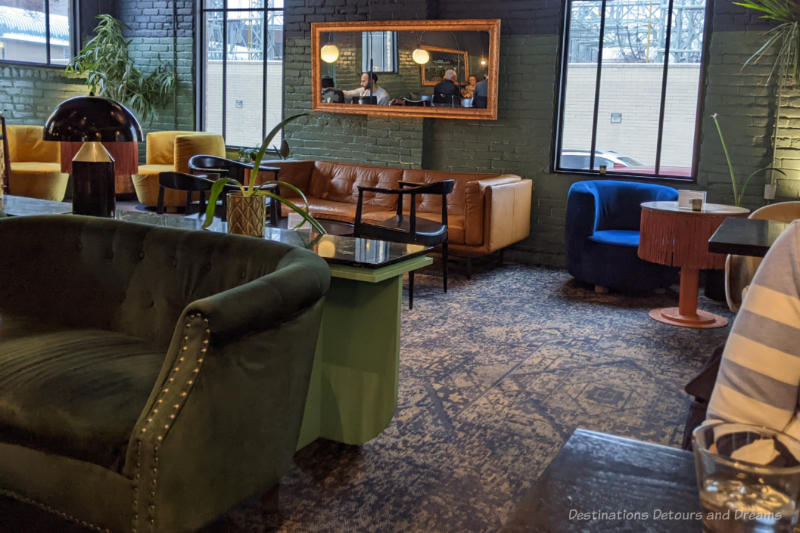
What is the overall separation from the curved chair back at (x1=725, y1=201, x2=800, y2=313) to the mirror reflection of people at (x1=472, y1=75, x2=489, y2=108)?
3662 millimetres

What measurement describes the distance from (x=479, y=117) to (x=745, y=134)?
7.52 ft

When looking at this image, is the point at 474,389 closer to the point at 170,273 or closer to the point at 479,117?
the point at 170,273

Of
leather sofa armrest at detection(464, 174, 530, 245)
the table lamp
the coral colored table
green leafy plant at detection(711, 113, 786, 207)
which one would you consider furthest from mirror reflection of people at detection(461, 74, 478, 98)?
the table lamp

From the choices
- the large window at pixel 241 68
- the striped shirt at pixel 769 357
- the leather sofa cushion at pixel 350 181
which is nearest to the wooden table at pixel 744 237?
the striped shirt at pixel 769 357

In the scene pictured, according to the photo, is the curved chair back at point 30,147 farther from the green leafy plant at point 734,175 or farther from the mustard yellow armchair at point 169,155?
the green leafy plant at point 734,175

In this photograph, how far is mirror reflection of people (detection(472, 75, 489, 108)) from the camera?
282 inches

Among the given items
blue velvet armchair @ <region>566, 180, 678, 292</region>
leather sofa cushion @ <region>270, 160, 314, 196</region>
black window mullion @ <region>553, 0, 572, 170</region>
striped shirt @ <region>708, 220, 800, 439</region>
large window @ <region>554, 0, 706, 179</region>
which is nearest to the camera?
striped shirt @ <region>708, 220, 800, 439</region>

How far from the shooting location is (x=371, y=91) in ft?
25.4

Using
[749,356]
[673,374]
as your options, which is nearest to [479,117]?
[673,374]

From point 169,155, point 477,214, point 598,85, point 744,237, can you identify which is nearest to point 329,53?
point 169,155

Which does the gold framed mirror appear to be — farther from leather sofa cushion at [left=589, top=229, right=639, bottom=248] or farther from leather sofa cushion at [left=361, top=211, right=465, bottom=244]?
leather sofa cushion at [left=589, top=229, right=639, bottom=248]

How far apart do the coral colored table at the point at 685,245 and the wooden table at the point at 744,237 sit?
163 cm

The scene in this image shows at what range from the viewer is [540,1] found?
22.9 ft

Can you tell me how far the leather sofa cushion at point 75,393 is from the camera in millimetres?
1904
